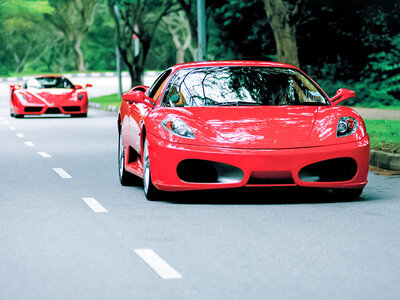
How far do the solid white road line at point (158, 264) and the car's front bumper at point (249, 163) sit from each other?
220 centimetres

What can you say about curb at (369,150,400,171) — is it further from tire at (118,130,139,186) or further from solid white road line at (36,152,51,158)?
solid white road line at (36,152,51,158)

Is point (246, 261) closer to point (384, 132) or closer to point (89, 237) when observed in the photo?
point (89, 237)

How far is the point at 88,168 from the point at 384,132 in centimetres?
665

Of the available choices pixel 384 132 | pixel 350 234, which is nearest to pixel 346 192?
pixel 350 234

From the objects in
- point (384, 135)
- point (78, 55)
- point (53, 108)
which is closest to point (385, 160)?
point (384, 135)

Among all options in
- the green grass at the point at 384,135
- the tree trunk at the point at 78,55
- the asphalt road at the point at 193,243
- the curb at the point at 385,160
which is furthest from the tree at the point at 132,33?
the tree trunk at the point at 78,55

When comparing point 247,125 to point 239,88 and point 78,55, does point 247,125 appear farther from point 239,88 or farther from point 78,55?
point 78,55

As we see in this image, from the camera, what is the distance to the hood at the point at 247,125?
8859 mm

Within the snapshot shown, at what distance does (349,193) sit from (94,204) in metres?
2.59

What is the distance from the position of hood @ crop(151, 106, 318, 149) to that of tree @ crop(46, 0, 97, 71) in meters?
73.2

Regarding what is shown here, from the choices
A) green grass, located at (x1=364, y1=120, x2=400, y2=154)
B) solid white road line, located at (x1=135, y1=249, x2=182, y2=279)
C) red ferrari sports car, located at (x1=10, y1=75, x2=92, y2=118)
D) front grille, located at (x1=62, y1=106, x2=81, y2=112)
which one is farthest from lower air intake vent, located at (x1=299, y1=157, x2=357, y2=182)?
front grille, located at (x1=62, y1=106, x2=81, y2=112)

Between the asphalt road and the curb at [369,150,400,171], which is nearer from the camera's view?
the asphalt road

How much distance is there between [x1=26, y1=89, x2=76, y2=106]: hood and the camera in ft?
88.8

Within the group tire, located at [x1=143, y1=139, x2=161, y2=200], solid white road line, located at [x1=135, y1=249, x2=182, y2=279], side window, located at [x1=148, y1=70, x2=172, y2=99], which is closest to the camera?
solid white road line, located at [x1=135, y1=249, x2=182, y2=279]
